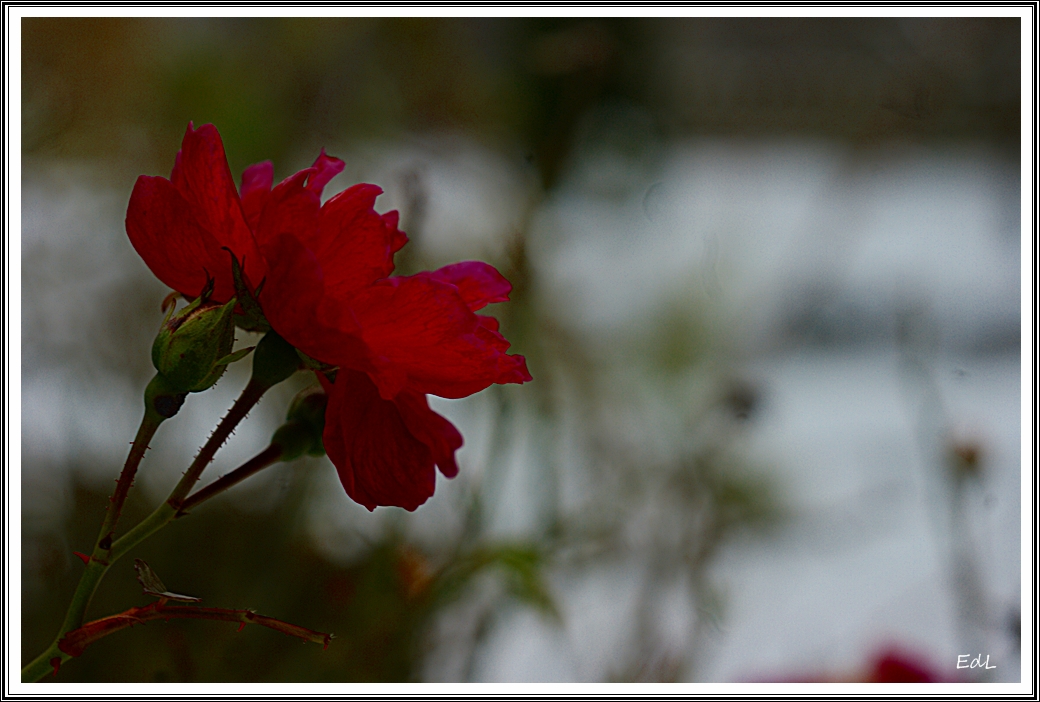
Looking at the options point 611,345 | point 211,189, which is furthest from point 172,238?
point 611,345

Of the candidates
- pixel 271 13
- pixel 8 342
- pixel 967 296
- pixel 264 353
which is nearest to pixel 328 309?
pixel 264 353

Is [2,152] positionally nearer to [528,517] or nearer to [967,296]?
[528,517]

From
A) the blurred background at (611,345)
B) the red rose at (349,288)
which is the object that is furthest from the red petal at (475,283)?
the blurred background at (611,345)

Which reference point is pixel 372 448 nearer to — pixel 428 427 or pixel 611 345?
pixel 428 427

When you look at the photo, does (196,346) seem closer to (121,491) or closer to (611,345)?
(121,491)

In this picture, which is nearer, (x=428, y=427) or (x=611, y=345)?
(x=428, y=427)
